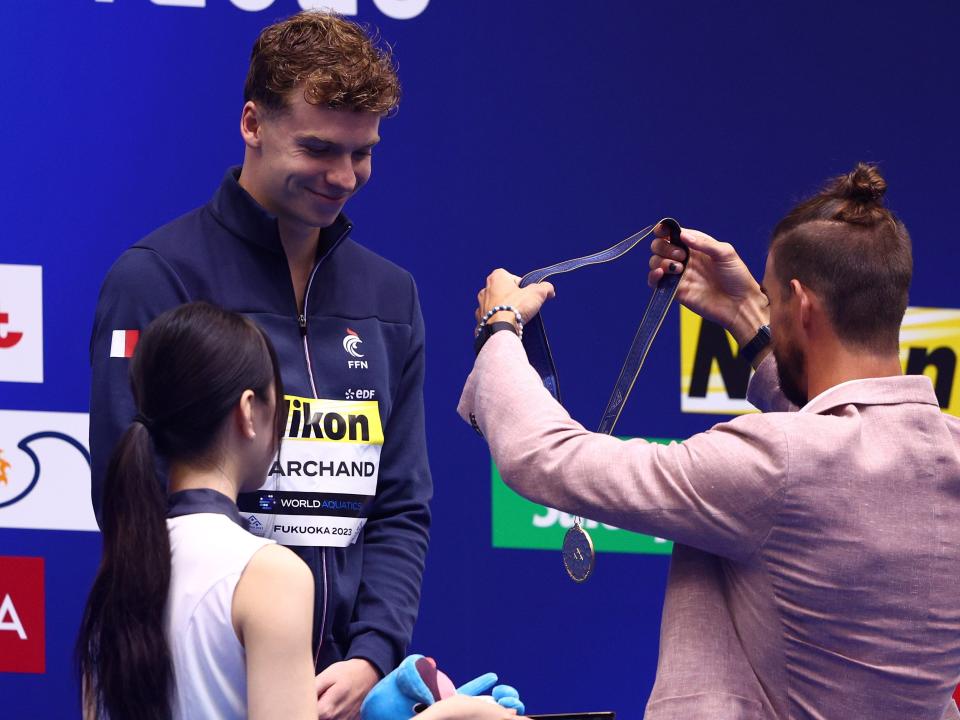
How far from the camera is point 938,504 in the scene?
4.79 ft

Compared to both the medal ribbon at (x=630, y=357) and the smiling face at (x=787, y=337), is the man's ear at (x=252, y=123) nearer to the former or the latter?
the medal ribbon at (x=630, y=357)

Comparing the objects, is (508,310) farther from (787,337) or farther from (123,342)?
(123,342)

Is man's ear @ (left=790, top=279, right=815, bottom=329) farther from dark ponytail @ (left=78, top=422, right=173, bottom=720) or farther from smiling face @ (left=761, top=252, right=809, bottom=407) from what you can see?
dark ponytail @ (left=78, top=422, right=173, bottom=720)

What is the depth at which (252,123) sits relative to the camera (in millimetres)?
1923

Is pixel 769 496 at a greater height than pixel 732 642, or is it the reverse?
pixel 769 496

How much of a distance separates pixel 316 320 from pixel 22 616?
1.72 metres

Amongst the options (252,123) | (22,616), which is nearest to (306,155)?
(252,123)

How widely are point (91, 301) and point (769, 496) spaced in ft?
7.12

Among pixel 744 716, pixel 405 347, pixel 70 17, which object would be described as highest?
pixel 70 17

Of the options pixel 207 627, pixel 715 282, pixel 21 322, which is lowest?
pixel 207 627

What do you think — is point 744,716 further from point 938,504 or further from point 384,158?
point 384,158

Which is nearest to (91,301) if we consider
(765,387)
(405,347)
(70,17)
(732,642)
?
(70,17)

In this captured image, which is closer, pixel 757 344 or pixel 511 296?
pixel 511 296

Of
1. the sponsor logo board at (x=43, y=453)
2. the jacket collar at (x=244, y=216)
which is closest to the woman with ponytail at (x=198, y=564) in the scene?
the jacket collar at (x=244, y=216)
